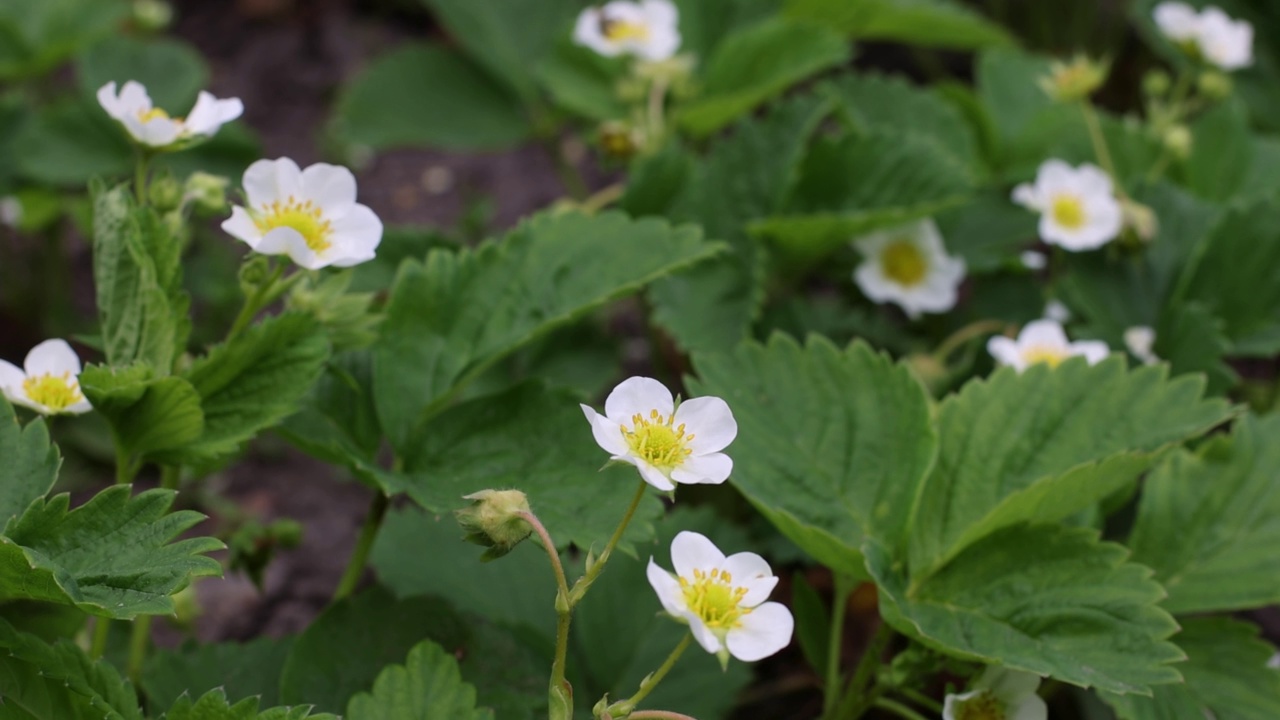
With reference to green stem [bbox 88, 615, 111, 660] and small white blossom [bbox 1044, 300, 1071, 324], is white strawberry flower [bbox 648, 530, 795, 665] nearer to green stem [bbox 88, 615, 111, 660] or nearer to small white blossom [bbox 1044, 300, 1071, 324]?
green stem [bbox 88, 615, 111, 660]

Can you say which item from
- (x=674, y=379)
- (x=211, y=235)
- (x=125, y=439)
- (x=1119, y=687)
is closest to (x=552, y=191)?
(x=211, y=235)

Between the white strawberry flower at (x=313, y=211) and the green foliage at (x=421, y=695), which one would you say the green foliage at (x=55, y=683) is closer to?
the green foliage at (x=421, y=695)

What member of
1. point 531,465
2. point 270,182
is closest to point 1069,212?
point 531,465

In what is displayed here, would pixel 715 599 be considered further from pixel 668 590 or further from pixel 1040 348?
pixel 1040 348

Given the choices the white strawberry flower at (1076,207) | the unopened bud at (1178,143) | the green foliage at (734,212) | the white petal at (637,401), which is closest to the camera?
the white petal at (637,401)

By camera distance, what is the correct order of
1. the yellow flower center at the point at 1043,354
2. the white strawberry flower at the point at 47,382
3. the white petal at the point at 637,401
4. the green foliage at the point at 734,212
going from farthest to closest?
the green foliage at the point at 734,212, the yellow flower center at the point at 1043,354, the white strawberry flower at the point at 47,382, the white petal at the point at 637,401

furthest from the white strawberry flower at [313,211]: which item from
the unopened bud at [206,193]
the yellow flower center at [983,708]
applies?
the yellow flower center at [983,708]

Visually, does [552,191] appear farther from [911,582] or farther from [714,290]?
[911,582]
